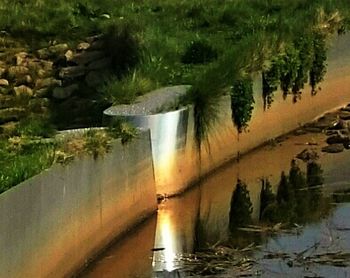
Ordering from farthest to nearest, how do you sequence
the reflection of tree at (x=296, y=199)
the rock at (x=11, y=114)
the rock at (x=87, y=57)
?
the rock at (x=87, y=57), the rock at (x=11, y=114), the reflection of tree at (x=296, y=199)

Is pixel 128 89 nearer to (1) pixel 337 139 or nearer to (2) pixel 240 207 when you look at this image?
(2) pixel 240 207

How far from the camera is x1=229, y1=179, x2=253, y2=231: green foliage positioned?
12203mm

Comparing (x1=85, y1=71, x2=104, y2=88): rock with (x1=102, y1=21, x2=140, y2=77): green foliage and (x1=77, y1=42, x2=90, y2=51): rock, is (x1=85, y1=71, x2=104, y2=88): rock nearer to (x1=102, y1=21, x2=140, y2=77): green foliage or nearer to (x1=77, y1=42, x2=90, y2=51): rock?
(x1=102, y1=21, x2=140, y2=77): green foliage

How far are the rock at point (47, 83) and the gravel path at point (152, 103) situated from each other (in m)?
5.22

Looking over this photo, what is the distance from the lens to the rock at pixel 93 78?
749 inches

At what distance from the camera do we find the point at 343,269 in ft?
33.3

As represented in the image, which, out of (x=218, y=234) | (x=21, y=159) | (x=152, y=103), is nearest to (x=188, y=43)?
(x=152, y=103)

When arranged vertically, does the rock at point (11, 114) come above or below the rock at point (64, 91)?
below

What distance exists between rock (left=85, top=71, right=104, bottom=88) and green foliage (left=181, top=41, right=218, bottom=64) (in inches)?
64.8

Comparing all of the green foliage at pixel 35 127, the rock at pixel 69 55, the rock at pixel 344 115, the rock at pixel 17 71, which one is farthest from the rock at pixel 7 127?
the rock at pixel 344 115

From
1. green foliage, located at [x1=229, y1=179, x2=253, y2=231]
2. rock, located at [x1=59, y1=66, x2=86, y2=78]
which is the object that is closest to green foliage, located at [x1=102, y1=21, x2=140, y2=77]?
rock, located at [x1=59, y1=66, x2=86, y2=78]

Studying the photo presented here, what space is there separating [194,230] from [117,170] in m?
1.28

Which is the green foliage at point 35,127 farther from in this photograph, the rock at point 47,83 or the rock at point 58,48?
the rock at point 58,48

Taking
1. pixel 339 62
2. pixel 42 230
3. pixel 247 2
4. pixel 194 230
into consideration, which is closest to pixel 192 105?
pixel 194 230
